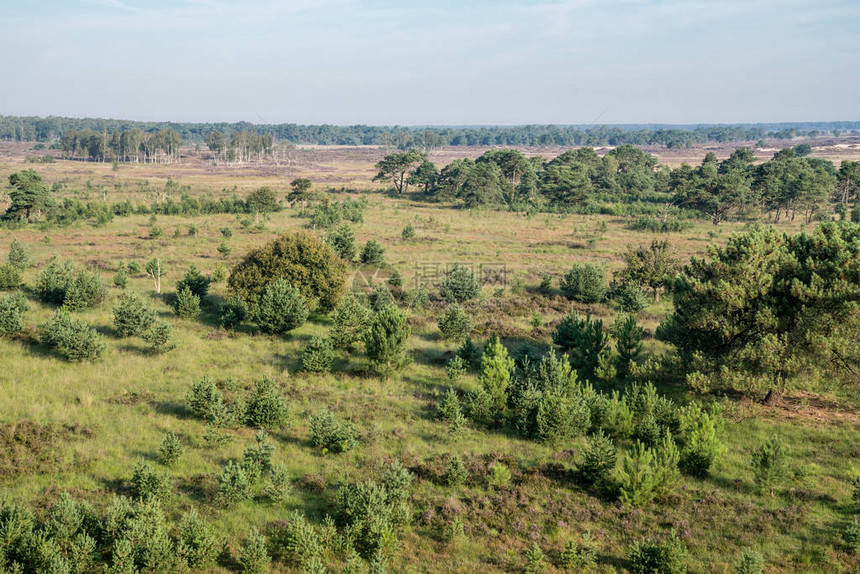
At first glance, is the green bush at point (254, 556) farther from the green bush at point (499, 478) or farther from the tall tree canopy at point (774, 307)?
the tall tree canopy at point (774, 307)

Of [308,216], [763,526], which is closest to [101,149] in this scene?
[308,216]

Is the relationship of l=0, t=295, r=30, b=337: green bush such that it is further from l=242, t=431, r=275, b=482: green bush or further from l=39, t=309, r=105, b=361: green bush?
l=242, t=431, r=275, b=482: green bush

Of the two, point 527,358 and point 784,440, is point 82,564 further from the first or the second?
point 784,440

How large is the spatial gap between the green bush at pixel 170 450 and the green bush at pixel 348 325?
9701mm

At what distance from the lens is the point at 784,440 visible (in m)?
17.3

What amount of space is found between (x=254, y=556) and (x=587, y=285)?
28717 millimetres

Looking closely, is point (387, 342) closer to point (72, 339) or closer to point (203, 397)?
point (203, 397)

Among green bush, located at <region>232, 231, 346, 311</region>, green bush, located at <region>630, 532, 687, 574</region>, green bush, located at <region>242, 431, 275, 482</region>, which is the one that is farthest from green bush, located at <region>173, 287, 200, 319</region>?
green bush, located at <region>630, 532, 687, 574</region>

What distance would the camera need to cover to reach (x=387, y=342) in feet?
71.5

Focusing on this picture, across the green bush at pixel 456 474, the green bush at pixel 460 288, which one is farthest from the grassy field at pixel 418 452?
the green bush at pixel 460 288

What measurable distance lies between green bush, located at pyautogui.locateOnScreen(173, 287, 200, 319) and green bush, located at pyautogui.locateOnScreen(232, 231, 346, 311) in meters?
2.01

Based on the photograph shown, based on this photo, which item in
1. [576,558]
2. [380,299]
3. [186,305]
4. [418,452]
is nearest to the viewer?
[576,558]

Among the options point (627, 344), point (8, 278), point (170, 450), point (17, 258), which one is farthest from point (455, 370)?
point (17, 258)

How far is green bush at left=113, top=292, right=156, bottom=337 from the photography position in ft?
79.3
